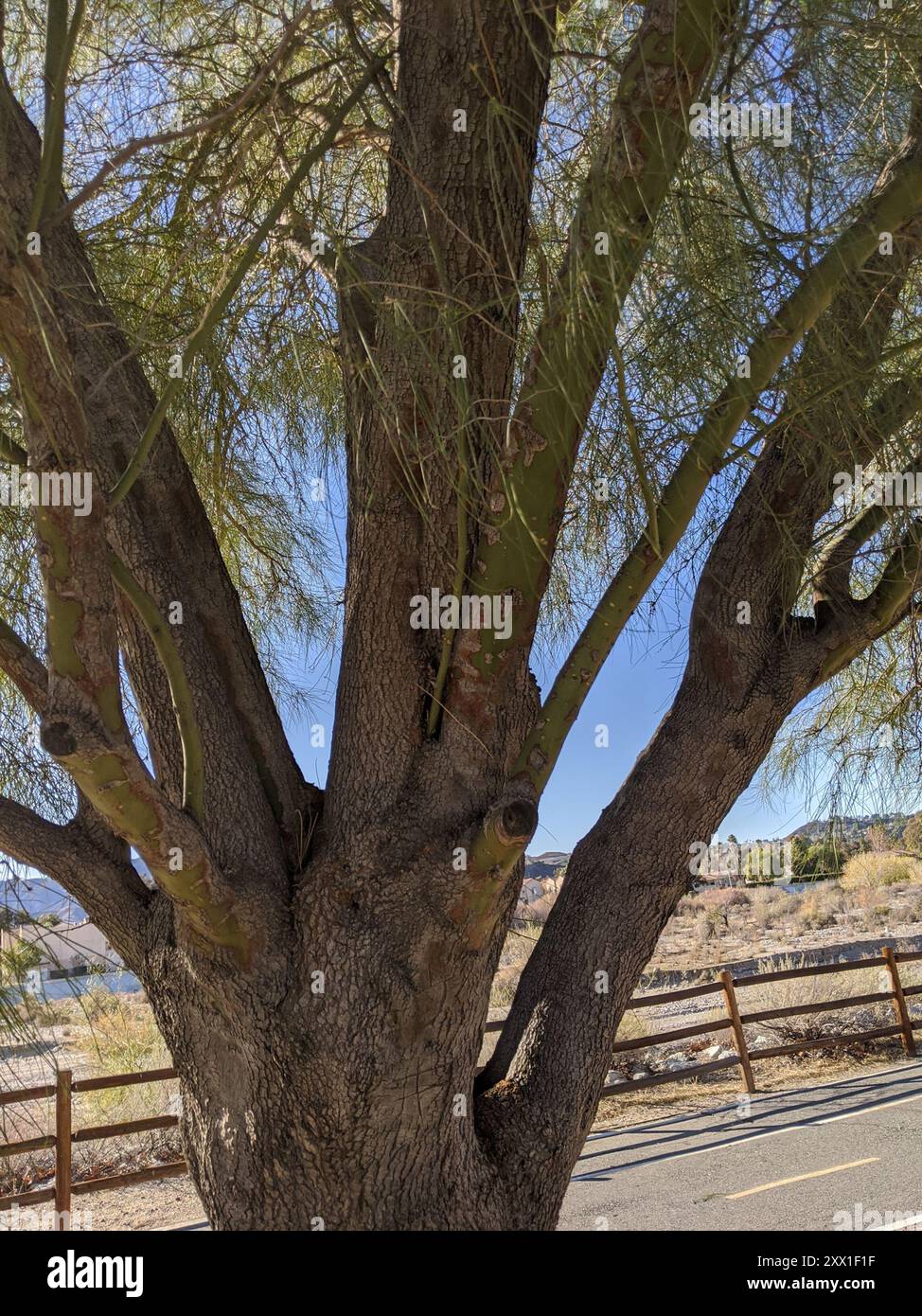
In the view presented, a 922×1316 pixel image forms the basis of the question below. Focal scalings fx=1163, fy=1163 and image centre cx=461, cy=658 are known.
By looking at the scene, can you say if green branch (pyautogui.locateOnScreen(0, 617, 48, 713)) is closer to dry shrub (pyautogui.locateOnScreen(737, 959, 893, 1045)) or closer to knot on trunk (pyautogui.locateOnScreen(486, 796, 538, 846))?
knot on trunk (pyautogui.locateOnScreen(486, 796, 538, 846))

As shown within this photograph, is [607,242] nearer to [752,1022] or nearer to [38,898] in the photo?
[38,898]

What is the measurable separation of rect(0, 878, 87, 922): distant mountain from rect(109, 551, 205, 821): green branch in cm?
54

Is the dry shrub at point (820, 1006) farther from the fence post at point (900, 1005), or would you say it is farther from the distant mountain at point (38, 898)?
the distant mountain at point (38, 898)

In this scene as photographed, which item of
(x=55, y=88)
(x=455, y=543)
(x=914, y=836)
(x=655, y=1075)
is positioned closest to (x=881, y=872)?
(x=655, y=1075)

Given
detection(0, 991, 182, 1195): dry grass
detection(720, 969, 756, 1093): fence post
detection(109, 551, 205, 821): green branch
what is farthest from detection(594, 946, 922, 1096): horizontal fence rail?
detection(109, 551, 205, 821): green branch

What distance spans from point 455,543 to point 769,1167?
22.6 ft

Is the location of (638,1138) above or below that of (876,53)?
below

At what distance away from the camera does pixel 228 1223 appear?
3.14m

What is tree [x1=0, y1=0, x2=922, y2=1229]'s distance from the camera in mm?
2721

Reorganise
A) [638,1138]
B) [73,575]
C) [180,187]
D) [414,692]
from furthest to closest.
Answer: [638,1138]
[180,187]
[414,692]
[73,575]

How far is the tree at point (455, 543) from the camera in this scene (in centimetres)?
272
